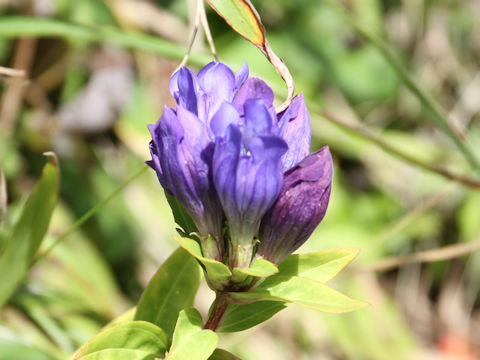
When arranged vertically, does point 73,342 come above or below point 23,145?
below

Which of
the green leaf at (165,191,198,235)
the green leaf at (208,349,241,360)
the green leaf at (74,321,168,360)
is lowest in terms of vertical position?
the green leaf at (208,349,241,360)

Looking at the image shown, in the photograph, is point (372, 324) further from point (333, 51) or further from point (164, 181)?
point (164, 181)

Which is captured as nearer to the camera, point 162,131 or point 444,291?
point 162,131

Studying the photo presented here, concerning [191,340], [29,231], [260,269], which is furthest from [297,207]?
[29,231]

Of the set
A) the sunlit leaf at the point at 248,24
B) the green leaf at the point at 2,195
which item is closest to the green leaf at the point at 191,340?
the sunlit leaf at the point at 248,24

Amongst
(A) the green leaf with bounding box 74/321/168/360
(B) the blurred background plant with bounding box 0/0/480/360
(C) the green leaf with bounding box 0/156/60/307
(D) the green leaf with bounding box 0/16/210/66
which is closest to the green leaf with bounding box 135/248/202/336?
(A) the green leaf with bounding box 74/321/168/360

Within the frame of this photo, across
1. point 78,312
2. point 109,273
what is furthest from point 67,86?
point 78,312

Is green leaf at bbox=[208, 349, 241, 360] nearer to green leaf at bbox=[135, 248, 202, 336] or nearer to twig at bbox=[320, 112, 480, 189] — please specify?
green leaf at bbox=[135, 248, 202, 336]
